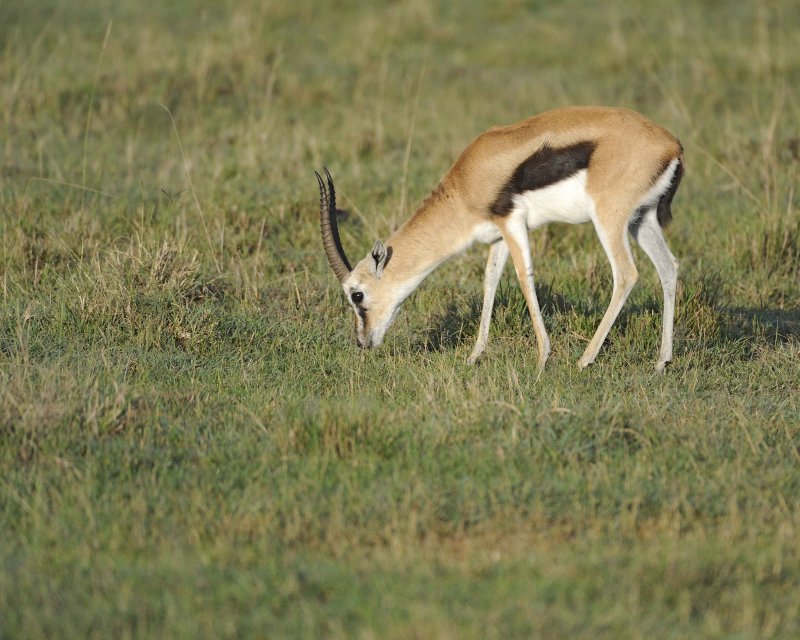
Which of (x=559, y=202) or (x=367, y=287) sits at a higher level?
(x=559, y=202)

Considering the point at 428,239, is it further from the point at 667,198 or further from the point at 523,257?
the point at 667,198

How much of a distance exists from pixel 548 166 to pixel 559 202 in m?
0.22

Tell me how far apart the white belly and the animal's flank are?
0.46 metres

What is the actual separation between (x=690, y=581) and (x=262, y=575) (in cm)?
144

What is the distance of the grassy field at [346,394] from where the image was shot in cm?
366

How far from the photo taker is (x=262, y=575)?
148 inches

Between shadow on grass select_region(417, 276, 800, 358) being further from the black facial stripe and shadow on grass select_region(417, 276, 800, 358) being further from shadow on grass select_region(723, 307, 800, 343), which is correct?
the black facial stripe

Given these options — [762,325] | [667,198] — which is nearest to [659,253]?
[667,198]

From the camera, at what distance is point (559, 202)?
6.24 m

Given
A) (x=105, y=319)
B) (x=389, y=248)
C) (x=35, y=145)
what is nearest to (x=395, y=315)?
(x=389, y=248)

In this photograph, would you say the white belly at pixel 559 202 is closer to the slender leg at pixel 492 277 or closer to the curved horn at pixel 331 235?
the slender leg at pixel 492 277

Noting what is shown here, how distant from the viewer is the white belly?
243 inches

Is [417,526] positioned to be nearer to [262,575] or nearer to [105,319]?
[262,575]

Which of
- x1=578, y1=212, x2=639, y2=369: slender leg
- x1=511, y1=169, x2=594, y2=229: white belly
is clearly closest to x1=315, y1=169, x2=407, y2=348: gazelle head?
x1=511, y1=169, x2=594, y2=229: white belly
